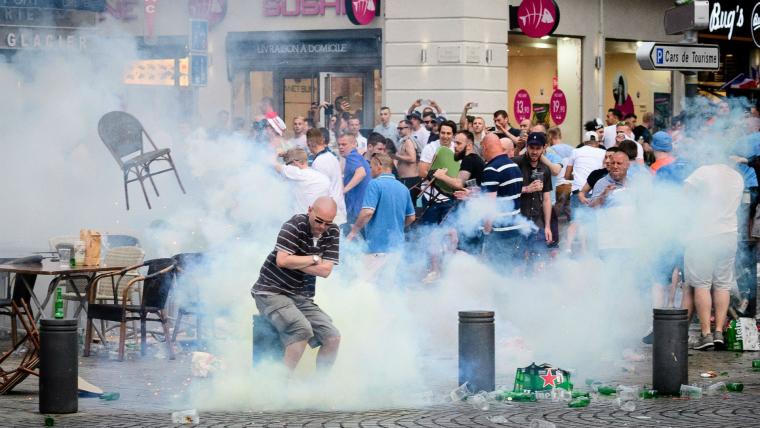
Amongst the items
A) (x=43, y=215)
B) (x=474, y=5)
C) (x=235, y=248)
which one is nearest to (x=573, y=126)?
(x=474, y=5)

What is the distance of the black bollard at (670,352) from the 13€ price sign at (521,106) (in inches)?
547

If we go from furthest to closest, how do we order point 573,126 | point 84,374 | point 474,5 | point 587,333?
point 573,126 < point 474,5 < point 587,333 < point 84,374

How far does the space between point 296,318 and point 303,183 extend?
138 inches

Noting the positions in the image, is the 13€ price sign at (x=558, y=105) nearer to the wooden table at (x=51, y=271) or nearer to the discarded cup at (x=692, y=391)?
the wooden table at (x=51, y=271)

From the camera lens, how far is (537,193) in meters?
14.4

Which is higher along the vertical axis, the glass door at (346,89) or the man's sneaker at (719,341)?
the glass door at (346,89)

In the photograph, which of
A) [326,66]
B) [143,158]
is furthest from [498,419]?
[326,66]

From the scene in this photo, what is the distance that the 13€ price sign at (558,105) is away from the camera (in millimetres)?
24719

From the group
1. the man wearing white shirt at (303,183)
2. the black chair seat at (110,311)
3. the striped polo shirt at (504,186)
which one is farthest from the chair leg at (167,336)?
the striped polo shirt at (504,186)

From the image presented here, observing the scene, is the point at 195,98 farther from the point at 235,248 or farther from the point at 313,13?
the point at 313,13

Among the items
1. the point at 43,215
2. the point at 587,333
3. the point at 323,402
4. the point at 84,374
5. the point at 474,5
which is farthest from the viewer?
the point at 474,5

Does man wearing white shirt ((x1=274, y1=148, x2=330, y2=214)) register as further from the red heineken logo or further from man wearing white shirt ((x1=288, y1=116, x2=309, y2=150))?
the red heineken logo

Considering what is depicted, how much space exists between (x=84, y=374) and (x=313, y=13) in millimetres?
12945

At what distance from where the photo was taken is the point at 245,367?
1024 cm
